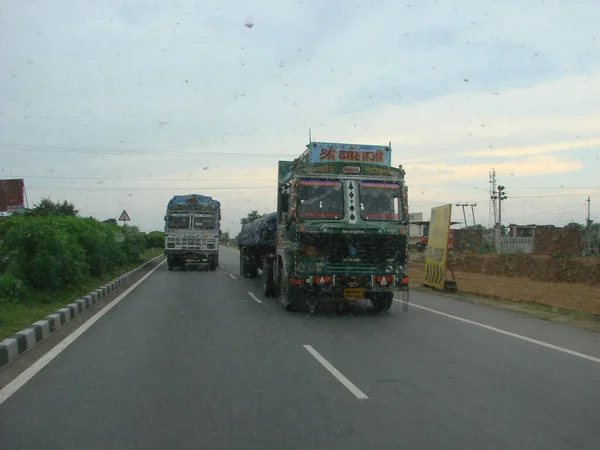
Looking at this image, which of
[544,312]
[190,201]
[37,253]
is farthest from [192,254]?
[544,312]

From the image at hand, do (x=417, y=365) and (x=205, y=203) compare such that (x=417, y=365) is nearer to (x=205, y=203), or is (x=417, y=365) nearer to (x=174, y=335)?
(x=174, y=335)

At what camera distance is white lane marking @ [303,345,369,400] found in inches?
220

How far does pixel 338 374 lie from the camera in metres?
6.32

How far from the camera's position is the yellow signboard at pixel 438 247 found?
15.8 meters

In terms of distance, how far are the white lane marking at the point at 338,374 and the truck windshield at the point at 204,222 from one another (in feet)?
60.4

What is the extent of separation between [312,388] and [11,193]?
66.6ft

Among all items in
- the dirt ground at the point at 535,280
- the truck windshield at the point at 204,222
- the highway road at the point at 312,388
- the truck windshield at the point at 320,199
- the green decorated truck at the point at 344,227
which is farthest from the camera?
the truck windshield at the point at 204,222

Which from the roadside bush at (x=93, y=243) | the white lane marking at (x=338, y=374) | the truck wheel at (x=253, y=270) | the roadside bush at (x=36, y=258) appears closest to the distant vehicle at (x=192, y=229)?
the truck wheel at (x=253, y=270)

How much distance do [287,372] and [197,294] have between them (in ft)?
29.7

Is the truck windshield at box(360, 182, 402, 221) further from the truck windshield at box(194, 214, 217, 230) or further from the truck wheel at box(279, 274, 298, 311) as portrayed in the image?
the truck windshield at box(194, 214, 217, 230)

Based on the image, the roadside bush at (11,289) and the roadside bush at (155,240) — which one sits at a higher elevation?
the roadside bush at (155,240)

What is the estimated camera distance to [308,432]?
448 cm

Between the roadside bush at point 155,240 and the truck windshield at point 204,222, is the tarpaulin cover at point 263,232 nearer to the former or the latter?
the truck windshield at point 204,222

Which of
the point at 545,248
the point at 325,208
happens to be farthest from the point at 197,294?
the point at 545,248
